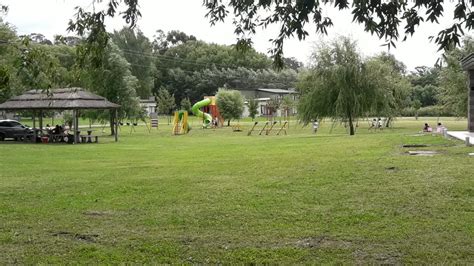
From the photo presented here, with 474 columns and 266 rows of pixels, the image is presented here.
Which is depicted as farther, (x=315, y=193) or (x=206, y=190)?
(x=206, y=190)

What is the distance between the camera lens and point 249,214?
857 centimetres

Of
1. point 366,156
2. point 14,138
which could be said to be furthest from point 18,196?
point 14,138

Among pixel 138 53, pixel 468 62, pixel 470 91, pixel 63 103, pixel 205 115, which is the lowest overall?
pixel 205 115

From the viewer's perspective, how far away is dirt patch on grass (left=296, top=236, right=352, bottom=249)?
21.6 feet

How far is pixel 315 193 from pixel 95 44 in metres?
5.49

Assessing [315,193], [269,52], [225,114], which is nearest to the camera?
[269,52]

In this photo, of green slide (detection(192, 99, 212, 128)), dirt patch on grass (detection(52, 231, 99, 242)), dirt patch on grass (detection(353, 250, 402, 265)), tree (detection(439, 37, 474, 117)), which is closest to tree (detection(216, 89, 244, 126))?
green slide (detection(192, 99, 212, 128))

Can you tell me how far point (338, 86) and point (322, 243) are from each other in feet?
94.7

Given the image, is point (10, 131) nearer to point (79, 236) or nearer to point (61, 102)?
point (61, 102)

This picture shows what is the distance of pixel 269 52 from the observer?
6.37 meters

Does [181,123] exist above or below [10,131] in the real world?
above

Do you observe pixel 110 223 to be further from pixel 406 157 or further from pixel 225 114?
pixel 225 114

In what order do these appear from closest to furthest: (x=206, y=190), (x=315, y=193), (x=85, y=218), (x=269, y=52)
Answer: (x=269, y=52) → (x=85, y=218) → (x=315, y=193) → (x=206, y=190)

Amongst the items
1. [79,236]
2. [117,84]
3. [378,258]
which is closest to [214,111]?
[117,84]
